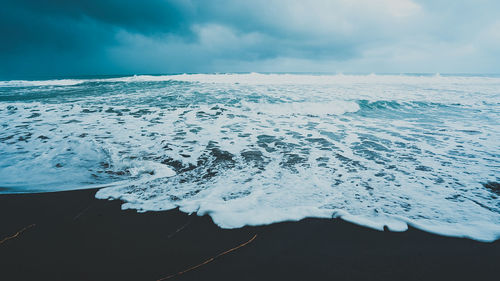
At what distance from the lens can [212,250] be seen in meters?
2.12

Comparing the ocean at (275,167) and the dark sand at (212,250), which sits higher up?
the ocean at (275,167)

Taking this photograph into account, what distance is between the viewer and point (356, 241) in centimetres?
229

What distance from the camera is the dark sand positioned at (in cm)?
189

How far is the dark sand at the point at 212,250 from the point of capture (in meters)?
1.89

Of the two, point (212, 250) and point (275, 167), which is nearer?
point (212, 250)

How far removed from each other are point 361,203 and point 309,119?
579cm

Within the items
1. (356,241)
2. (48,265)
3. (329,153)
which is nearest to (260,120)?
(329,153)

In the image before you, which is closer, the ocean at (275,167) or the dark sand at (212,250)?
the dark sand at (212,250)

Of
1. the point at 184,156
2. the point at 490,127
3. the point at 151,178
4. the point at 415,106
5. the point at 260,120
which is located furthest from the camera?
the point at 415,106

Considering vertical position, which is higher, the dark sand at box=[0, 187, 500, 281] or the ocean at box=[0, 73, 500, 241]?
the ocean at box=[0, 73, 500, 241]

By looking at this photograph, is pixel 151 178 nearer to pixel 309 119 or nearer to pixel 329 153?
Answer: pixel 329 153

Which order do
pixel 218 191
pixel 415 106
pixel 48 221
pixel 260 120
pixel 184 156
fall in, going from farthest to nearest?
pixel 415 106, pixel 260 120, pixel 184 156, pixel 218 191, pixel 48 221

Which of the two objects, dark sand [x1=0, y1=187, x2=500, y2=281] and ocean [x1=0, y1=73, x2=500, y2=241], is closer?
dark sand [x1=0, y1=187, x2=500, y2=281]

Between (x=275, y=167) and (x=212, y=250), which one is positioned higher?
(x=275, y=167)
